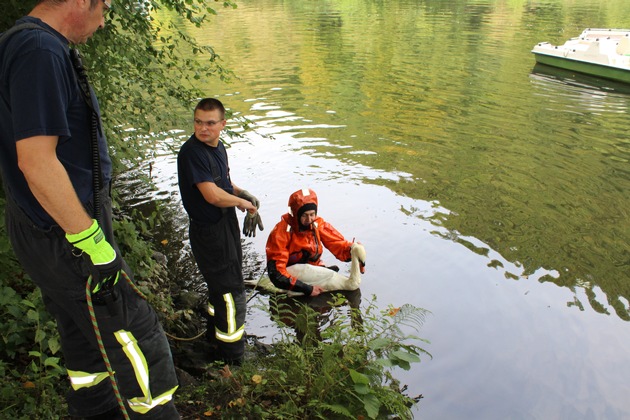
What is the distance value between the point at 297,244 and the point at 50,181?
12.8ft

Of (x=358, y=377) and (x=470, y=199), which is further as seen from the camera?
(x=470, y=199)

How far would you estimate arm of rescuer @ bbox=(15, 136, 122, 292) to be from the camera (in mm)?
2234

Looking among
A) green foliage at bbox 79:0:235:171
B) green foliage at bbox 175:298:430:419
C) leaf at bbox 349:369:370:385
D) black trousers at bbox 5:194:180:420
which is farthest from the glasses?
leaf at bbox 349:369:370:385

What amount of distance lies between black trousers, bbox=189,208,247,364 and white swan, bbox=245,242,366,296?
5.00ft

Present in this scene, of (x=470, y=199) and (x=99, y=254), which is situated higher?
(x=99, y=254)

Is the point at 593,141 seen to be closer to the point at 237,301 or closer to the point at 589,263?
the point at 589,263

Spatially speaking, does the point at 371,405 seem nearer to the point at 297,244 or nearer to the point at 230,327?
the point at 230,327

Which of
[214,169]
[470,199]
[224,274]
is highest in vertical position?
[214,169]

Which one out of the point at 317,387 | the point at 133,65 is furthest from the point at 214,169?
the point at 133,65

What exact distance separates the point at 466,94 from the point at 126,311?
1353cm

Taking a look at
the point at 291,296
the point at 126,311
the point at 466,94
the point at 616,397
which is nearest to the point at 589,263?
the point at 616,397

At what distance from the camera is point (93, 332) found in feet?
8.99

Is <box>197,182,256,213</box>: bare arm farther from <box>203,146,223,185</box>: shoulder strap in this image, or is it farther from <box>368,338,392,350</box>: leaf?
<box>368,338,392,350</box>: leaf

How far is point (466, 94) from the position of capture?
583 inches
